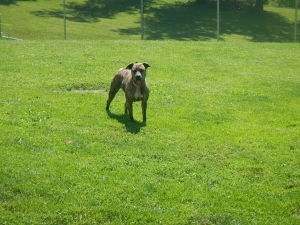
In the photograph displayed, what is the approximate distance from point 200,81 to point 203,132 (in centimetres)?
513

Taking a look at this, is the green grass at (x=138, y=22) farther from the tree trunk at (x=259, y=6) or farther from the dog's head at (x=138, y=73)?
the dog's head at (x=138, y=73)

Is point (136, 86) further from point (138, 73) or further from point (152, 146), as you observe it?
point (152, 146)

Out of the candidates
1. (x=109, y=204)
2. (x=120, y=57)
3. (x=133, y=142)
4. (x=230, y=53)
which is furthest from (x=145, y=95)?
(x=230, y=53)

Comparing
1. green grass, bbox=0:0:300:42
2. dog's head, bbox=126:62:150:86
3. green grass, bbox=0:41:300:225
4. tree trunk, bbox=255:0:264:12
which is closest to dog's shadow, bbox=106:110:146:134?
green grass, bbox=0:41:300:225

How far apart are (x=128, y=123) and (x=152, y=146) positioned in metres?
1.52

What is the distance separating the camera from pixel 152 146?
33.0ft

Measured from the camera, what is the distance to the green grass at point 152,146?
762 centimetres

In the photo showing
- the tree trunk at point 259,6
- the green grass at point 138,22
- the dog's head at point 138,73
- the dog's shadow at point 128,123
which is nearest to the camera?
the dog's shadow at point 128,123

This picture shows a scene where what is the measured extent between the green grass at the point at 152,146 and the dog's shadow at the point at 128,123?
33mm

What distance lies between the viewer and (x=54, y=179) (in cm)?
838

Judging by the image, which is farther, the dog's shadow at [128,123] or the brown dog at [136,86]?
the brown dog at [136,86]

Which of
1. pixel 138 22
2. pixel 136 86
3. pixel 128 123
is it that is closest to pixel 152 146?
pixel 128 123

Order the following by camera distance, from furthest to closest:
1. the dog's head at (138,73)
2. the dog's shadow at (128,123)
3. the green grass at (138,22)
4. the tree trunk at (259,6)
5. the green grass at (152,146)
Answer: the tree trunk at (259,6) → the green grass at (138,22) → the dog's head at (138,73) → the dog's shadow at (128,123) → the green grass at (152,146)

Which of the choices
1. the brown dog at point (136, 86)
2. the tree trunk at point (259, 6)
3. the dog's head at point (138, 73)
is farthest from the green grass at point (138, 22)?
the dog's head at point (138, 73)
